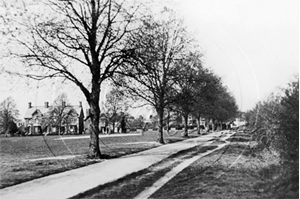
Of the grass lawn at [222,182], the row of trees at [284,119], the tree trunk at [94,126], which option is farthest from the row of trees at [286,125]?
the tree trunk at [94,126]

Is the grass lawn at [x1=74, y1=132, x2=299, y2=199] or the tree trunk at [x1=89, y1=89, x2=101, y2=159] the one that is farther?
the tree trunk at [x1=89, y1=89, x2=101, y2=159]

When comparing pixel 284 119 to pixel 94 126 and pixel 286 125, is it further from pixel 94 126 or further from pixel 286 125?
pixel 94 126

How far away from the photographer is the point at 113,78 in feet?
51.3

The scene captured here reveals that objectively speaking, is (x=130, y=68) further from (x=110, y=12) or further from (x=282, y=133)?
(x=282, y=133)

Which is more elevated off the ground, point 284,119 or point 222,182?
point 284,119

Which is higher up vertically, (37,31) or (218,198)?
(37,31)

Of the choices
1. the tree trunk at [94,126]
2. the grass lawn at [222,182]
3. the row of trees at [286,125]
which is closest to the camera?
the row of trees at [286,125]

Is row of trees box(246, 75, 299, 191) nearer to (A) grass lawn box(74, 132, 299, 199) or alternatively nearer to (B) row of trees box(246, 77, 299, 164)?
(B) row of trees box(246, 77, 299, 164)

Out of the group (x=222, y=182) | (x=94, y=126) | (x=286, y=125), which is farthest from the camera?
(x=94, y=126)

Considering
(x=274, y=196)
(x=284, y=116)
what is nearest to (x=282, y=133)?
(x=284, y=116)

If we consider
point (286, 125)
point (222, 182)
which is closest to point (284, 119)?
point (286, 125)

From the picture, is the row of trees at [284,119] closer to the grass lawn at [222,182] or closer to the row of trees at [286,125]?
the row of trees at [286,125]

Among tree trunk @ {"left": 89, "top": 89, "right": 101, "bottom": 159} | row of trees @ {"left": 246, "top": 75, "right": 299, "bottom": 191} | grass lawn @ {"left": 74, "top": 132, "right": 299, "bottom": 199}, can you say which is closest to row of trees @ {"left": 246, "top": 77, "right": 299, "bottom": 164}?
row of trees @ {"left": 246, "top": 75, "right": 299, "bottom": 191}

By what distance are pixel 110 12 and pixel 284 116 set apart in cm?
1114
